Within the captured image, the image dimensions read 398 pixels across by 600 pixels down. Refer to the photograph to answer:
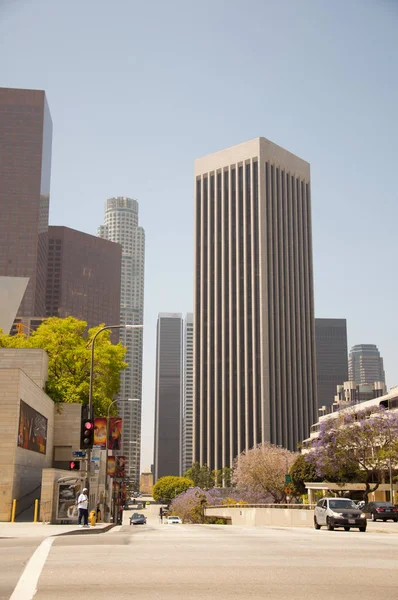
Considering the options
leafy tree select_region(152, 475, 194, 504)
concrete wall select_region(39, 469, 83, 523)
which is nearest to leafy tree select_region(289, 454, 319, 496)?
concrete wall select_region(39, 469, 83, 523)

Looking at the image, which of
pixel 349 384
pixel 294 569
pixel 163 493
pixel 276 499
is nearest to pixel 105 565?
pixel 294 569

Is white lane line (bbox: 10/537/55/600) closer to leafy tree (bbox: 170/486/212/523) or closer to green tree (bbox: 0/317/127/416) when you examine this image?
green tree (bbox: 0/317/127/416)

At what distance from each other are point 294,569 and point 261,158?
169960 millimetres

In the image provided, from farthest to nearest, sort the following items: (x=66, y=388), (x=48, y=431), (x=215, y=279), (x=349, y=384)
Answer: (x=215, y=279) → (x=349, y=384) → (x=66, y=388) → (x=48, y=431)

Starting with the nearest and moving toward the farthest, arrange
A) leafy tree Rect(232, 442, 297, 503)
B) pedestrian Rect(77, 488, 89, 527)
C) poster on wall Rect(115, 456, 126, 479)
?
pedestrian Rect(77, 488, 89, 527) < poster on wall Rect(115, 456, 126, 479) < leafy tree Rect(232, 442, 297, 503)

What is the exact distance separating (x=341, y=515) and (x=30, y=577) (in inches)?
860

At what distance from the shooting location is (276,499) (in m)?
108

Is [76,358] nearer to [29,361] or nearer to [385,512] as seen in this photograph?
[29,361]

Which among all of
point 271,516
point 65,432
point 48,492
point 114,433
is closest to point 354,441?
point 271,516

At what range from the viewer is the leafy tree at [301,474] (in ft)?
294

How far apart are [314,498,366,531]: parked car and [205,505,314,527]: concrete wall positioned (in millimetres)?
21247

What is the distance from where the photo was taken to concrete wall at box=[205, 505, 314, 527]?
54.6m

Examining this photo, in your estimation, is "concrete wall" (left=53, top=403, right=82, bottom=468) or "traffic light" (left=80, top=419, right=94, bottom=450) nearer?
"traffic light" (left=80, top=419, right=94, bottom=450)

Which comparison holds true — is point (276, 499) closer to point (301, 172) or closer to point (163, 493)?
point (163, 493)
